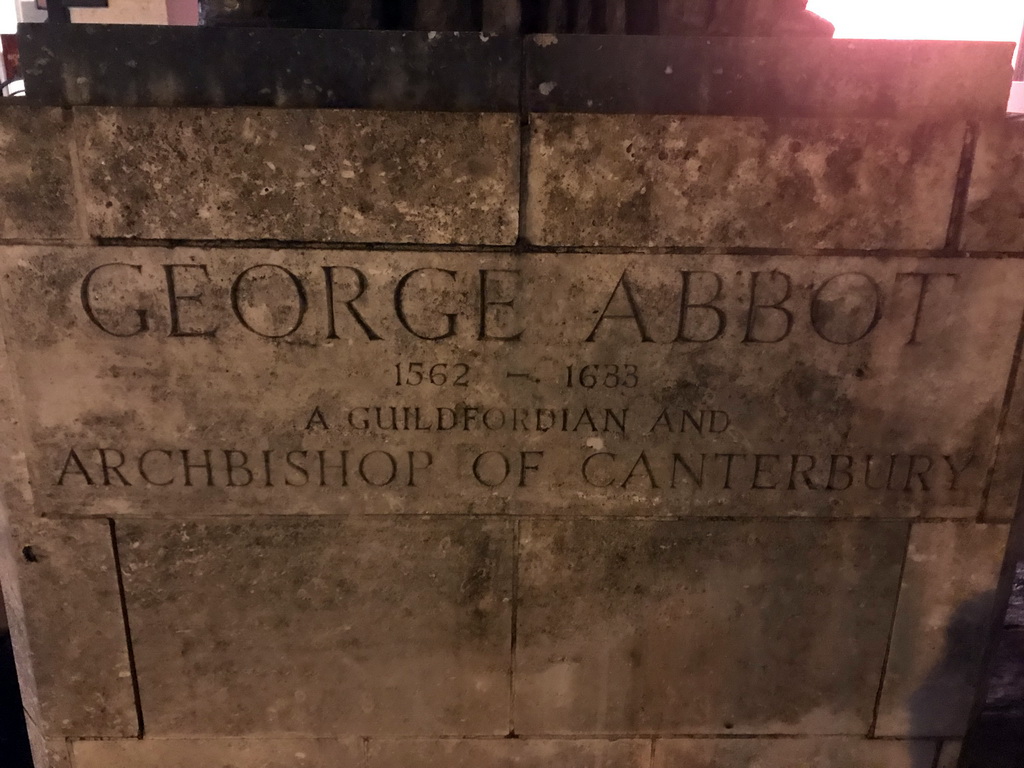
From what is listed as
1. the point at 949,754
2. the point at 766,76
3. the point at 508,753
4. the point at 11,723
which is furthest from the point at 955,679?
the point at 11,723

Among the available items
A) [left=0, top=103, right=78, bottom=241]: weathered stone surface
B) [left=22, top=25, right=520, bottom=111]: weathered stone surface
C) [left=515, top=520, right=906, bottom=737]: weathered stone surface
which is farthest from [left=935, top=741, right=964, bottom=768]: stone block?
[left=0, top=103, right=78, bottom=241]: weathered stone surface

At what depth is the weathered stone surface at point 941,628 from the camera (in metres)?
2.46

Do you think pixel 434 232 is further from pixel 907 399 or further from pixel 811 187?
pixel 907 399

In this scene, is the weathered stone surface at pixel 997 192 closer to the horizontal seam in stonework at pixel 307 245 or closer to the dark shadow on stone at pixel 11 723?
the horizontal seam in stonework at pixel 307 245

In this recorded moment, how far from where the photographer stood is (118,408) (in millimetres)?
2246

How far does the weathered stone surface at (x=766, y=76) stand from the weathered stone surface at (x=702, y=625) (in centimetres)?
133

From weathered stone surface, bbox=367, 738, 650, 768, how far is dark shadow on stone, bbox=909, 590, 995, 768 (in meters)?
1.05

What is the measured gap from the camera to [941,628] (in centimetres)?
257

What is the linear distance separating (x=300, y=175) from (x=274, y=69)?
29 centimetres

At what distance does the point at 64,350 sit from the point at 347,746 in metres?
1.74

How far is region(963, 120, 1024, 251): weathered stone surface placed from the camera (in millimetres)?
2027

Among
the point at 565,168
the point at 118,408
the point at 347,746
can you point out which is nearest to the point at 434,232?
the point at 565,168

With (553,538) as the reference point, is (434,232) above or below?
above

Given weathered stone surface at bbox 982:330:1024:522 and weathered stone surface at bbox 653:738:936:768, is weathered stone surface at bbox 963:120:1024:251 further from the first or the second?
weathered stone surface at bbox 653:738:936:768
